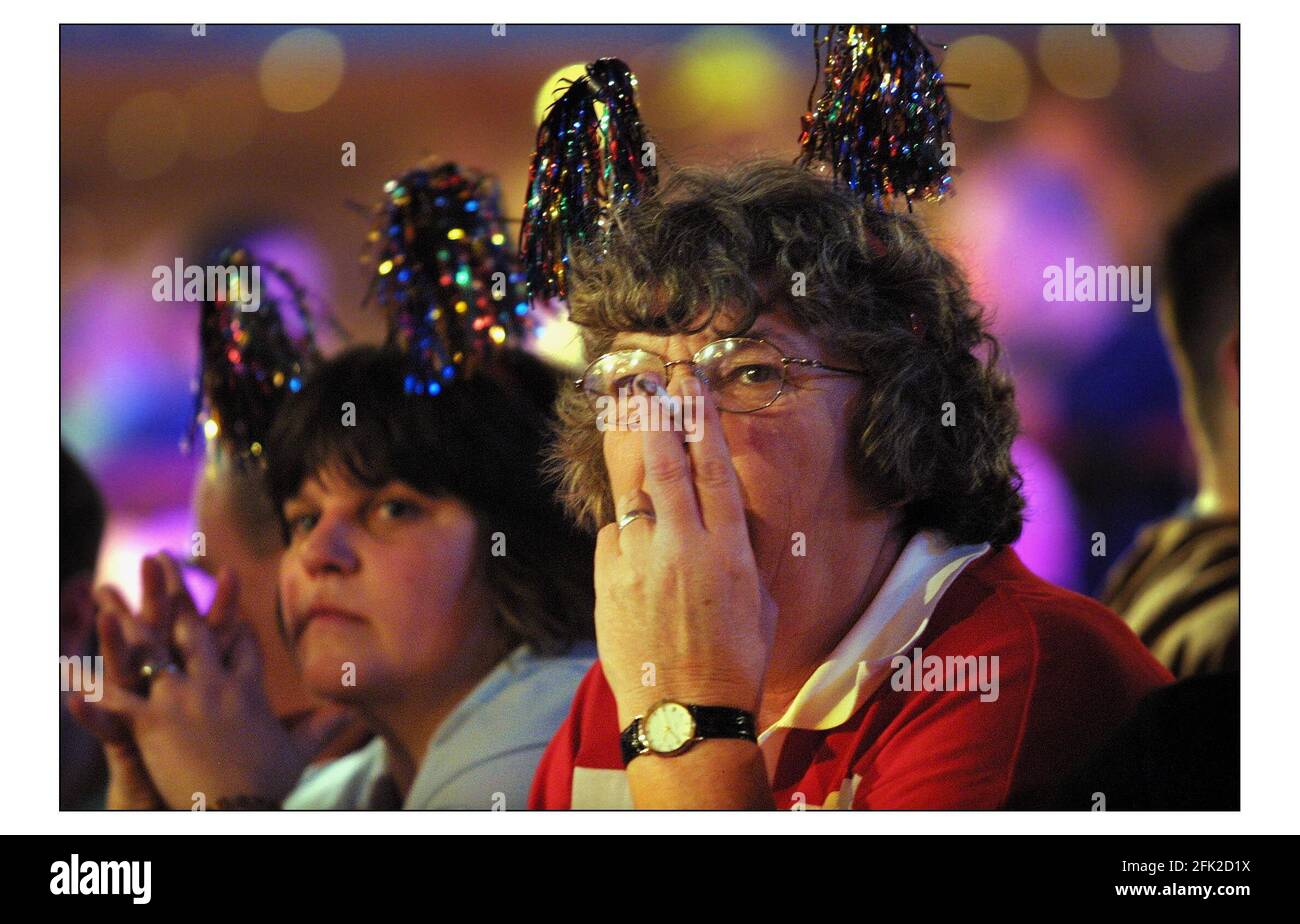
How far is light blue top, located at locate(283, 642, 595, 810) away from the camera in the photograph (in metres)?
2.67

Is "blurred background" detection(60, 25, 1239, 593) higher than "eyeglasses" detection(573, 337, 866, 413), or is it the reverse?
"blurred background" detection(60, 25, 1239, 593)

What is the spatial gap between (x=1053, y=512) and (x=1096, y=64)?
85 centimetres

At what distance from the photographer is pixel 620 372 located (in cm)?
251

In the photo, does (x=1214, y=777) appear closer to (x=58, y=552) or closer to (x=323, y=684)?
(x=323, y=684)

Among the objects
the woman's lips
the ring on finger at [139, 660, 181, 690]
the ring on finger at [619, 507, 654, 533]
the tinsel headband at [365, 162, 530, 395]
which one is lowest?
the ring on finger at [139, 660, 181, 690]

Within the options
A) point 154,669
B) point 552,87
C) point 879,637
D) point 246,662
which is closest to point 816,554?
point 879,637

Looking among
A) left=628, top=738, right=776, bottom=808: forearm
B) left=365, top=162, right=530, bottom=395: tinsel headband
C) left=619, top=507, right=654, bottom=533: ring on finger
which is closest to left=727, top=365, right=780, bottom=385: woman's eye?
left=619, top=507, right=654, bottom=533: ring on finger

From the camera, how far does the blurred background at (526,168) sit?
2637 millimetres

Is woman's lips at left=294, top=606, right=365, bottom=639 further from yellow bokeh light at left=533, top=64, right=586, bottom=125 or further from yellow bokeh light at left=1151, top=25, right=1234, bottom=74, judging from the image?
yellow bokeh light at left=1151, top=25, right=1234, bottom=74

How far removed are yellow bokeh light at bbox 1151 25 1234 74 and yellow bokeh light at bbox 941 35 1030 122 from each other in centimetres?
27

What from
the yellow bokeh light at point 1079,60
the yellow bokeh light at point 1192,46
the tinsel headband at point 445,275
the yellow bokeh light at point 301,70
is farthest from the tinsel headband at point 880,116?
the yellow bokeh light at point 301,70
